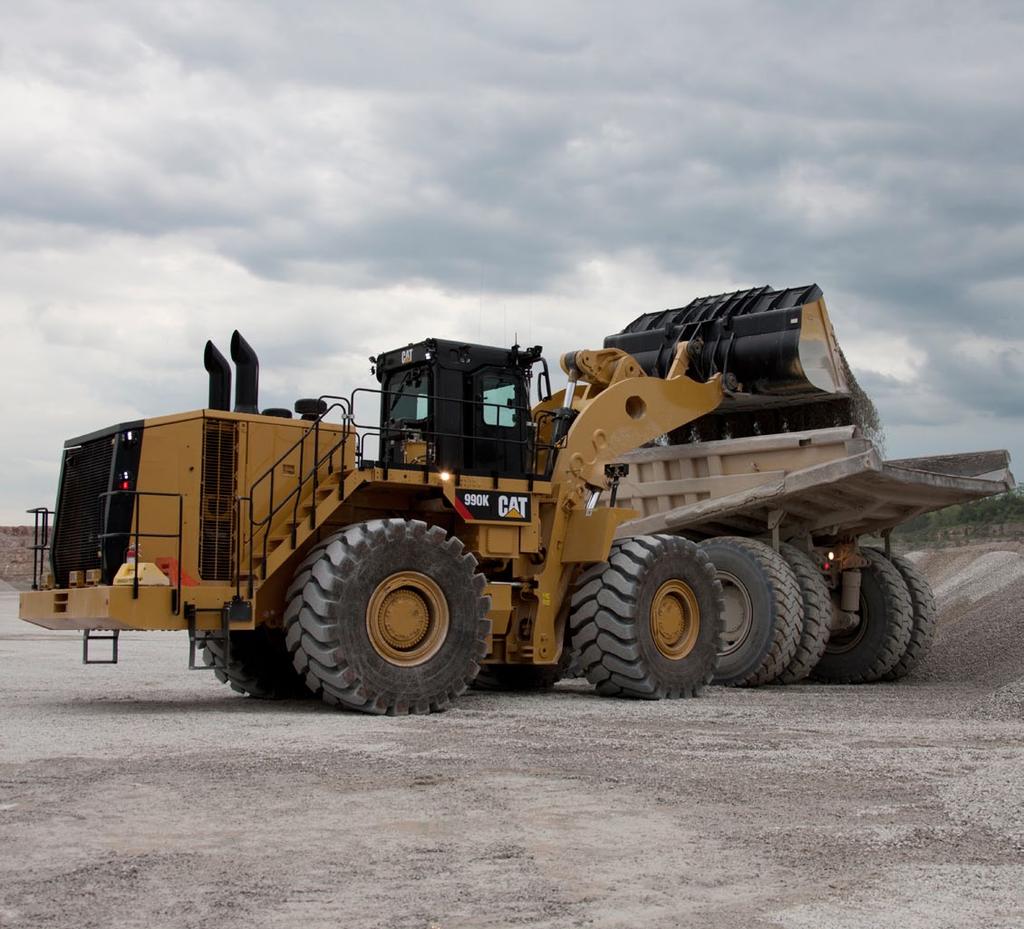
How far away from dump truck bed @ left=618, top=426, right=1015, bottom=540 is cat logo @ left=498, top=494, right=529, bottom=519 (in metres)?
3.50

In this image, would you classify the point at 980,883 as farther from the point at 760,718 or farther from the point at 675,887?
the point at 760,718

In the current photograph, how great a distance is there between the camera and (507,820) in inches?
239

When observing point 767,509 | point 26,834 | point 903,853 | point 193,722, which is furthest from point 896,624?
point 26,834

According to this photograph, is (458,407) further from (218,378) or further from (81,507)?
(81,507)

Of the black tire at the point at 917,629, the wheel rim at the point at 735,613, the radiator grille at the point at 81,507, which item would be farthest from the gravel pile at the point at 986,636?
the radiator grille at the point at 81,507

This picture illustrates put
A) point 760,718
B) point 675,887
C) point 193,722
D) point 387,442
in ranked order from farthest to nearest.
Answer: point 387,442 < point 760,718 < point 193,722 < point 675,887

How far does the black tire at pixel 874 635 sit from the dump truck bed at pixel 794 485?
576 mm

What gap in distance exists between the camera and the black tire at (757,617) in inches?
Result: 552

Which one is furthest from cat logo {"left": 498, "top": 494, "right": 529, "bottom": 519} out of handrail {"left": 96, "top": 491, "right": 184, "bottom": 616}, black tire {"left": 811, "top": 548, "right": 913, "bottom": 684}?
black tire {"left": 811, "top": 548, "right": 913, "bottom": 684}

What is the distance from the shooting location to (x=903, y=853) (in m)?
5.43

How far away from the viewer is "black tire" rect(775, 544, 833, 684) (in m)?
14.5

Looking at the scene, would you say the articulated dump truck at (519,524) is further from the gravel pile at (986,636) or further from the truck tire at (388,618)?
the gravel pile at (986,636)

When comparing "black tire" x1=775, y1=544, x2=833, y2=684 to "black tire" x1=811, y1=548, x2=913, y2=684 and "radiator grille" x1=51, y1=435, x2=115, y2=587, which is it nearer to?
"black tire" x1=811, y1=548, x2=913, y2=684

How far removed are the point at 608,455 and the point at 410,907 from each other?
8863mm
